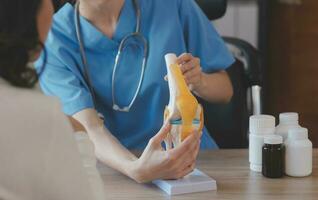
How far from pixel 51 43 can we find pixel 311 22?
5.15 ft

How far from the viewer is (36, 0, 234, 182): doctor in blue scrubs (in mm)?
1530

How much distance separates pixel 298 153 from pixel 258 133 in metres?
0.09

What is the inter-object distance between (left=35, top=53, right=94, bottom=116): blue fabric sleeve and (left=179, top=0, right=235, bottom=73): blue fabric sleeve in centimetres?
30

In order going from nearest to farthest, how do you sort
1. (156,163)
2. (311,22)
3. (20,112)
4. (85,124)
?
(20,112) → (156,163) → (85,124) → (311,22)

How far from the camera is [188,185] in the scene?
1.18m

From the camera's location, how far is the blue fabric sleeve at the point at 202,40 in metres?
1.60

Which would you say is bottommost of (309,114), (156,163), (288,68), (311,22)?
(309,114)

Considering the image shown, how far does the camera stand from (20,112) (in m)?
0.78

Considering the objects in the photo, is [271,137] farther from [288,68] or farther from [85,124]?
[288,68]

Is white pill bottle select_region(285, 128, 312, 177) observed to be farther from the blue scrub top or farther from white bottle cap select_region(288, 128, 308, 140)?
the blue scrub top

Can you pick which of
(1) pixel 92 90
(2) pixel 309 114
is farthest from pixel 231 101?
(2) pixel 309 114

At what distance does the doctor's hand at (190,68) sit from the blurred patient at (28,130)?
533 mm

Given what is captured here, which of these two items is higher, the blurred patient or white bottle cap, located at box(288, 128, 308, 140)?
the blurred patient

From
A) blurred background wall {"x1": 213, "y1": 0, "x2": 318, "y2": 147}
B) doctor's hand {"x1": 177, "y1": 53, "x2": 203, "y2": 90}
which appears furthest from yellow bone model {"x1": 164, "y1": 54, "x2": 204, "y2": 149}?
blurred background wall {"x1": 213, "y1": 0, "x2": 318, "y2": 147}
